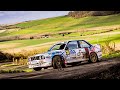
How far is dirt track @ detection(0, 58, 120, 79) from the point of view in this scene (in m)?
14.0

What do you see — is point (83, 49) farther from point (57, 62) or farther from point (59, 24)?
point (59, 24)

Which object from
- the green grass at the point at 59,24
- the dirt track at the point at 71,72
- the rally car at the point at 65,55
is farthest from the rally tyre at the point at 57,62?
the green grass at the point at 59,24

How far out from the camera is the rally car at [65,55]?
1430 cm

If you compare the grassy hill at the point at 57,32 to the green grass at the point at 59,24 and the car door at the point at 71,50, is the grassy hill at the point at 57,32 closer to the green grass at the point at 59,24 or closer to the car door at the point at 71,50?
the green grass at the point at 59,24

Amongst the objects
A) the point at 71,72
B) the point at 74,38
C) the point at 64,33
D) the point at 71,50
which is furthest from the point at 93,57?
the point at 64,33

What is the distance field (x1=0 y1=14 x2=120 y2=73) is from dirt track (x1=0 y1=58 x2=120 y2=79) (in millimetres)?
373

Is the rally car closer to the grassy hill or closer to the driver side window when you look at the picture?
the driver side window

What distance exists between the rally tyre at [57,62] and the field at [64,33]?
494 mm

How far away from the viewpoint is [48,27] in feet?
48.5

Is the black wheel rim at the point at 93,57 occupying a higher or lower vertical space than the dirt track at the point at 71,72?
higher

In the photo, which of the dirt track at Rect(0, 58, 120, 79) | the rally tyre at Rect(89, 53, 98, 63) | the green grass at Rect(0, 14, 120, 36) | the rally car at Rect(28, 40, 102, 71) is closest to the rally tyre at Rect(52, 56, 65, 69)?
the rally car at Rect(28, 40, 102, 71)
